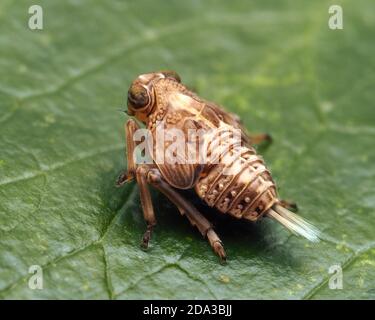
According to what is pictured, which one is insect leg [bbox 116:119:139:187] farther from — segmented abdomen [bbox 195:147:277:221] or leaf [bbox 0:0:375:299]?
segmented abdomen [bbox 195:147:277:221]

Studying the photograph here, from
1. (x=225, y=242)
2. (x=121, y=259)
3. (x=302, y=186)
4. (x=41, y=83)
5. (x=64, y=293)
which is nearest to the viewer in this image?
(x=64, y=293)

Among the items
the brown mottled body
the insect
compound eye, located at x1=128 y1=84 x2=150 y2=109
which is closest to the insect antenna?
the insect

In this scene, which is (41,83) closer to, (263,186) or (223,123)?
(223,123)

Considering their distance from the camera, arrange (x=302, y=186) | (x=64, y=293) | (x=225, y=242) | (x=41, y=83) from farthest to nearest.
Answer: (x=41, y=83) < (x=302, y=186) < (x=225, y=242) < (x=64, y=293)

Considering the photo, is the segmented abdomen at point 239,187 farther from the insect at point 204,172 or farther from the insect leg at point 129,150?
the insect leg at point 129,150

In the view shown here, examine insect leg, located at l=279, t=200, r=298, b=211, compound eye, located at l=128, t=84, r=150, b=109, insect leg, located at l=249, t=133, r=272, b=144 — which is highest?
compound eye, located at l=128, t=84, r=150, b=109

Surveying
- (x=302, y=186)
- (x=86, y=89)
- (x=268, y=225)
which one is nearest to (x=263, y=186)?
(x=268, y=225)

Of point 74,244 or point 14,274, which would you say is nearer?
point 14,274

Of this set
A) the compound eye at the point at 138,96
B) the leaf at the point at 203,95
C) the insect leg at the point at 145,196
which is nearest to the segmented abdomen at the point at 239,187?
the leaf at the point at 203,95
